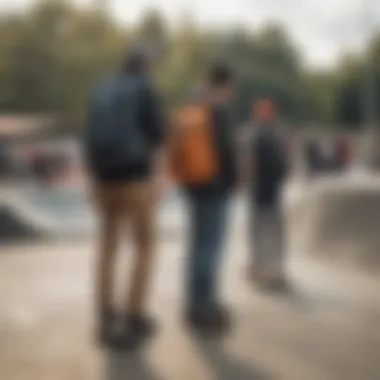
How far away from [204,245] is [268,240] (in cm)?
12

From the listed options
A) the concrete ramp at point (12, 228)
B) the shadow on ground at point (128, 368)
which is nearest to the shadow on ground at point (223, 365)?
the shadow on ground at point (128, 368)

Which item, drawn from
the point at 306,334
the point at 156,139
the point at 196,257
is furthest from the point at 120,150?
the point at 306,334

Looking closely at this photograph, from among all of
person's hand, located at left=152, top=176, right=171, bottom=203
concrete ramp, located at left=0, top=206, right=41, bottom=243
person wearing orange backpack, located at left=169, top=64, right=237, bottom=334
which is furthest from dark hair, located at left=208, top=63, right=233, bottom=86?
concrete ramp, located at left=0, top=206, right=41, bottom=243

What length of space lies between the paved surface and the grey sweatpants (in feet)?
0.10

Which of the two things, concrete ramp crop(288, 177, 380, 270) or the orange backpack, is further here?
concrete ramp crop(288, 177, 380, 270)

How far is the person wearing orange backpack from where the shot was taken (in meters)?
2.49

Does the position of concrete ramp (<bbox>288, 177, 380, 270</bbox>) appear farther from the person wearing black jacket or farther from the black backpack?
the black backpack

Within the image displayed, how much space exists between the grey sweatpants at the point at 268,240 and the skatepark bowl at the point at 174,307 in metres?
0.02

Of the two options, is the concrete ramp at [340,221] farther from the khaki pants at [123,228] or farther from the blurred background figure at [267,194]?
the khaki pants at [123,228]

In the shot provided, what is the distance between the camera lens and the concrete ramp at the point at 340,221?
2600 mm

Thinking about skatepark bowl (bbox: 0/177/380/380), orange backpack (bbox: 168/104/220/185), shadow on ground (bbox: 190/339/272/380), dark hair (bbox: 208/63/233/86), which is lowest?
shadow on ground (bbox: 190/339/272/380)

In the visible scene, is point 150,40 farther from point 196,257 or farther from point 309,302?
point 309,302

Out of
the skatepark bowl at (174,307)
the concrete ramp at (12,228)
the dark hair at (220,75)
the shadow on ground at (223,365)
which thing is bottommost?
the shadow on ground at (223,365)

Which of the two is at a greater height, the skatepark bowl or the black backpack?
the black backpack
